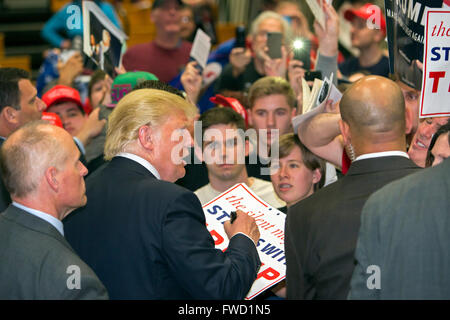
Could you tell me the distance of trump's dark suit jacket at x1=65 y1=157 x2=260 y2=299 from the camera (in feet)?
8.15

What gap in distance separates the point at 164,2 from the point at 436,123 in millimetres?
3732

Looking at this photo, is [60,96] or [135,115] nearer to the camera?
[135,115]

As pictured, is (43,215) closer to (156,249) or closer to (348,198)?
(156,249)

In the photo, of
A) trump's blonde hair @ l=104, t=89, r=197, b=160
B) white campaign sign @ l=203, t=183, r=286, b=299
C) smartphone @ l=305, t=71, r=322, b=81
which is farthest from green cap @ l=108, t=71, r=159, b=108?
trump's blonde hair @ l=104, t=89, r=197, b=160

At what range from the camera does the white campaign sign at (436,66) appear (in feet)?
9.11

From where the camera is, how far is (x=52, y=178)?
2523mm

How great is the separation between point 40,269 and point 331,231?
1.04 m

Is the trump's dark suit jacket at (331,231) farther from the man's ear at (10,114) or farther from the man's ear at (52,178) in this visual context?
the man's ear at (10,114)

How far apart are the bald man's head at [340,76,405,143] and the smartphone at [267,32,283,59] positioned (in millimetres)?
2590

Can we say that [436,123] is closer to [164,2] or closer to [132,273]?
[132,273]

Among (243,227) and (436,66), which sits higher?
(436,66)

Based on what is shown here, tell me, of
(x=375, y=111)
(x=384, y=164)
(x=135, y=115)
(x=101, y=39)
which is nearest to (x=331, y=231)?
(x=384, y=164)

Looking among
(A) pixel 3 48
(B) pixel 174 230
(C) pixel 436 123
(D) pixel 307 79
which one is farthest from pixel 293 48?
(A) pixel 3 48

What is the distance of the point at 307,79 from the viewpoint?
4.02 meters
